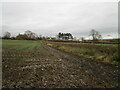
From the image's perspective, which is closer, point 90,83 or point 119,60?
point 90,83

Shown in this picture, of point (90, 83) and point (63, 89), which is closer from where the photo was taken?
point (63, 89)

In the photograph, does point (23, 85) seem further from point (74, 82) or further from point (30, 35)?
point (30, 35)

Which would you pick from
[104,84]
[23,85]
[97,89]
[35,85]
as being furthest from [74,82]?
[23,85]

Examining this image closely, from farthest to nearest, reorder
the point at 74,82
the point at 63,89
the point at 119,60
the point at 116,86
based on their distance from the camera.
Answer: the point at 119,60
the point at 74,82
the point at 116,86
the point at 63,89

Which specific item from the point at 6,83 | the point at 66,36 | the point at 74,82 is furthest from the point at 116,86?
the point at 66,36

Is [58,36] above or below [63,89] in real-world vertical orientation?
above

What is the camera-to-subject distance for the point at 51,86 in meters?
3.60

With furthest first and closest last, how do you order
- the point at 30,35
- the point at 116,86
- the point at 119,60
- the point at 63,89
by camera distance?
the point at 30,35, the point at 119,60, the point at 116,86, the point at 63,89

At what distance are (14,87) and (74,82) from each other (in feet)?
9.42

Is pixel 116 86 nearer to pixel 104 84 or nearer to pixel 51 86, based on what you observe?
pixel 104 84

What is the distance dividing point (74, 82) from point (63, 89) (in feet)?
2.68

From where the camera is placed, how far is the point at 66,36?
385 ft

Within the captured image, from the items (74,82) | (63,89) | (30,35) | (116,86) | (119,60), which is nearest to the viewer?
(63,89)

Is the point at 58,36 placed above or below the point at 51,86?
above
